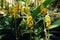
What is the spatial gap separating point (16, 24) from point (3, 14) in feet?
1.46

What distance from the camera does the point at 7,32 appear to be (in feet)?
7.87

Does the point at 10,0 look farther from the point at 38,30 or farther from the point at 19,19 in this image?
the point at 38,30

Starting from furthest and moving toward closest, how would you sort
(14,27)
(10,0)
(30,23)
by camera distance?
1. (10,0)
2. (14,27)
3. (30,23)

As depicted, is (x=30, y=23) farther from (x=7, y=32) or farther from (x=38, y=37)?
(x=7, y=32)

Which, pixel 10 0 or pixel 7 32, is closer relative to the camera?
pixel 7 32

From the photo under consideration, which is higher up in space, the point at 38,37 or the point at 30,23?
the point at 30,23

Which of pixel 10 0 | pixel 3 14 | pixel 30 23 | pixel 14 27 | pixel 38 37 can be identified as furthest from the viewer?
pixel 10 0

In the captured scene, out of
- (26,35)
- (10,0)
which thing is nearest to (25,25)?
(26,35)

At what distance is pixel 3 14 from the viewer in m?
2.79

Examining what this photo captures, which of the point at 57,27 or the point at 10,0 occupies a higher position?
the point at 10,0

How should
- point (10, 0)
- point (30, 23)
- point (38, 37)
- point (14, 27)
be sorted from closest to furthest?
point (30, 23), point (38, 37), point (14, 27), point (10, 0)

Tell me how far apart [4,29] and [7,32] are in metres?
0.05

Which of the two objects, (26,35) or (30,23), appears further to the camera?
(26,35)

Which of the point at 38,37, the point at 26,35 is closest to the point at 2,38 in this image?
the point at 26,35
